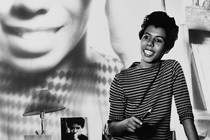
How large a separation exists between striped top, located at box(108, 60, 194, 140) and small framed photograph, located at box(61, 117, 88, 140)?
52 centimetres

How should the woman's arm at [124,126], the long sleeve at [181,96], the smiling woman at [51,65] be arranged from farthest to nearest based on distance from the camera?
the smiling woman at [51,65], the long sleeve at [181,96], the woman's arm at [124,126]

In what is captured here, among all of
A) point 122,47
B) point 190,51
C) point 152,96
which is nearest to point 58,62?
point 122,47

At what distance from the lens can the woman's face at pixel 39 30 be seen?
216cm

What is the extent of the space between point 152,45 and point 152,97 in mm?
268

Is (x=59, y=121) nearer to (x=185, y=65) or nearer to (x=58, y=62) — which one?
(x=58, y=62)

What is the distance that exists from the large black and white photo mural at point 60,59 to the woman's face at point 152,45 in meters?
0.54

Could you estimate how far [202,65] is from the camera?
8.40 feet

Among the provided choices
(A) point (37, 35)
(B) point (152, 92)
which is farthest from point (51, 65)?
(B) point (152, 92)

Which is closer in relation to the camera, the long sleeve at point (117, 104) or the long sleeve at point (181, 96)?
the long sleeve at point (181, 96)

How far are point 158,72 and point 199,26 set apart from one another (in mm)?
1016

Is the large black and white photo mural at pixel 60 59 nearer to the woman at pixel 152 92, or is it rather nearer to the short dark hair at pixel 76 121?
the short dark hair at pixel 76 121

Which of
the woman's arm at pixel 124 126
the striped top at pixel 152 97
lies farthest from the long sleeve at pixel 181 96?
the woman's arm at pixel 124 126

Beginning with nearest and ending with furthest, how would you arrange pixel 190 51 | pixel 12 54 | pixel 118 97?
1. pixel 118 97
2. pixel 12 54
3. pixel 190 51

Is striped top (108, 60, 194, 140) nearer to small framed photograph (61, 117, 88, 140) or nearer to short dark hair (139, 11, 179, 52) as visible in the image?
short dark hair (139, 11, 179, 52)
